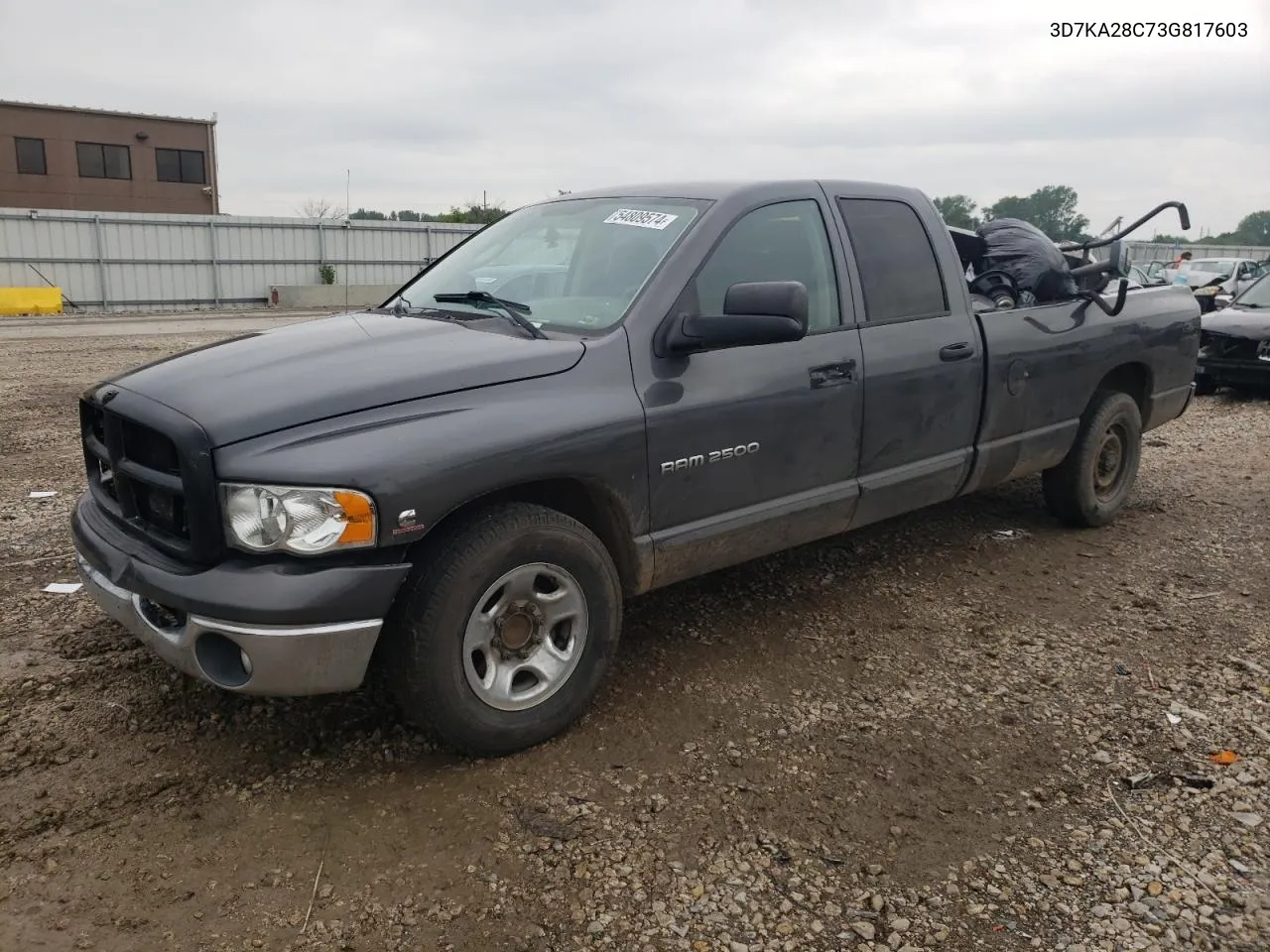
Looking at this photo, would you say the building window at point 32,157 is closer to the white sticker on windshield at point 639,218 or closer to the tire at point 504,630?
the white sticker on windshield at point 639,218

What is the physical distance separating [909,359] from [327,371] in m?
2.43

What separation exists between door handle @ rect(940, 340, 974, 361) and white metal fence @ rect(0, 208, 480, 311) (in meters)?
26.4

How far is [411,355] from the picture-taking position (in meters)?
3.21

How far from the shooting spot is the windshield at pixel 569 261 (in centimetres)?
360

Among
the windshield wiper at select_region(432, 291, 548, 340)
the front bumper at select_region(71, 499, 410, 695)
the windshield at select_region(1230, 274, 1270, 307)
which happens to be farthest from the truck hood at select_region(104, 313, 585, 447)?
the windshield at select_region(1230, 274, 1270, 307)

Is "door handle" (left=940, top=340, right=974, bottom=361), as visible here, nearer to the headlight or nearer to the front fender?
the front fender

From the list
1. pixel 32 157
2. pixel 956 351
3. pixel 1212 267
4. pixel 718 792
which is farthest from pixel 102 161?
pixel 718 792

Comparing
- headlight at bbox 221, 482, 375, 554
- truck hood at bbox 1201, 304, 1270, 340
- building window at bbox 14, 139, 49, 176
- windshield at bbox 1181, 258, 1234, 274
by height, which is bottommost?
headlight at bbox 221, 482, 375, 554

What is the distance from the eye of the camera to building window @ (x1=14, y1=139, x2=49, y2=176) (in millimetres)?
36812

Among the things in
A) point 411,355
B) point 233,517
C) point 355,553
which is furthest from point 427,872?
point 411,355

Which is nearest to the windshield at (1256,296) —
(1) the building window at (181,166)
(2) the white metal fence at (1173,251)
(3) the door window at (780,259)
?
(3) the door window at (780,259)

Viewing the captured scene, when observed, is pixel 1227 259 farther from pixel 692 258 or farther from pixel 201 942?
pixel 201 942

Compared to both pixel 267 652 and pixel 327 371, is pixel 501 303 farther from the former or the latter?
pixel 267 652

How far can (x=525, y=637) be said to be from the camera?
3160 millimetres
